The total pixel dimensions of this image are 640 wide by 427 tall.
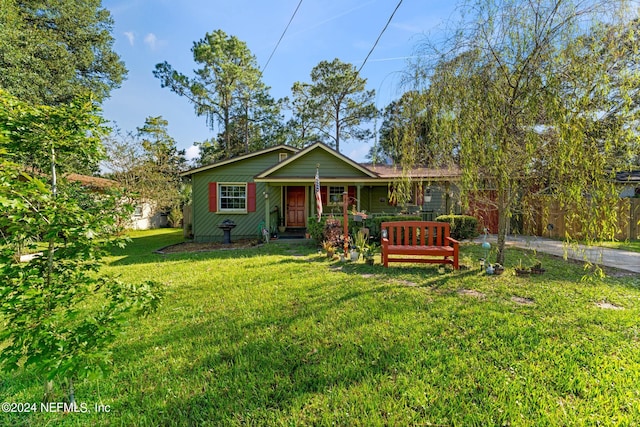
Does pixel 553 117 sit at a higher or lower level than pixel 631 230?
higher

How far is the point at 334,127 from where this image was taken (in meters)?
25.1

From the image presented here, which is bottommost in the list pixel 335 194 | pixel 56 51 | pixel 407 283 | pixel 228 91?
pixel 407 283

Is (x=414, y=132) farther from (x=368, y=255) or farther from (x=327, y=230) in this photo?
(x=327, y=230)

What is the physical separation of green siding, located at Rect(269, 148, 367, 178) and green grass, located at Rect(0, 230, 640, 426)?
767 cm

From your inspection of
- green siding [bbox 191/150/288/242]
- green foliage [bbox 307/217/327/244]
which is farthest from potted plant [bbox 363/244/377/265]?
green siding [bbox 191/150/288/242]

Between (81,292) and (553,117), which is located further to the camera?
(553,117)

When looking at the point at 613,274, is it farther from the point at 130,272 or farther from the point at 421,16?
the point at 130,272

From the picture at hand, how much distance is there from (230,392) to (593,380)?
3.16 meters

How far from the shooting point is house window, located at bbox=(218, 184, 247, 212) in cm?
1240

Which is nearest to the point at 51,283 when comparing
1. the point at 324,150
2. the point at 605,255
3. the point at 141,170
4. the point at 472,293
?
the point at 472,293

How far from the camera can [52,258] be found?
207 centimetres

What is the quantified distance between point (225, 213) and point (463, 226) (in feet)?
33.6

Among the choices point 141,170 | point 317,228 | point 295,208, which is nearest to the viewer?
point 317,228

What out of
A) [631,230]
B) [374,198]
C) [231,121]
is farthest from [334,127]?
[631,230]
